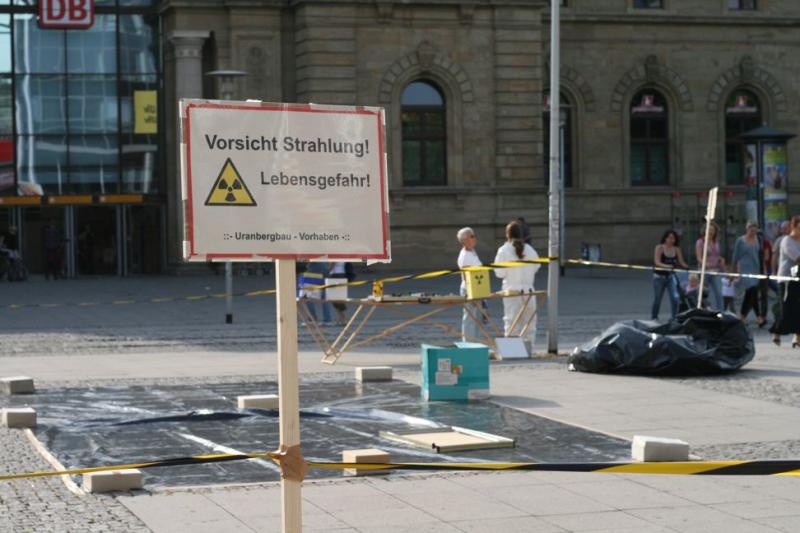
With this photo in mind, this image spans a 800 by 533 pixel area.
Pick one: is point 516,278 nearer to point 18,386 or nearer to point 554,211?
point 554,211

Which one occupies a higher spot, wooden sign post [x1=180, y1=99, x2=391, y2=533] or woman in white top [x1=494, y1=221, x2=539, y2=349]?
wooden sign post [x1=180, y1=99, x2=391, y2=533]

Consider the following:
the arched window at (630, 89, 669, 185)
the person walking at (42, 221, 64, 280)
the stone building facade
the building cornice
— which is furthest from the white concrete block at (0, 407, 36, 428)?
the arched window at (630, 89, 669, 185)

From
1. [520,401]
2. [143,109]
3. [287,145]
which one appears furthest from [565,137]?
[287,145]

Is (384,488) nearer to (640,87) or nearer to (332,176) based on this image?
(332,176)

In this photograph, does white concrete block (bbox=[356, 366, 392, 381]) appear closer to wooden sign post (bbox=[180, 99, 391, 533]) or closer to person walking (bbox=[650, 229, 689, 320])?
person walking (bbox=[650, 229, 689, 320])

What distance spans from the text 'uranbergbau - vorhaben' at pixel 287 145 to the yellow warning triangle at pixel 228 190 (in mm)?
88

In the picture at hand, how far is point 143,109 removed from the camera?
46.5m

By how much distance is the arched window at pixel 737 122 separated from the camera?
5103cm

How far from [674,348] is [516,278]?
3.84m

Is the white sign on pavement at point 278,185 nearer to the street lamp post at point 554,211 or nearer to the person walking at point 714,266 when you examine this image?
the street lamp post at point 554,211

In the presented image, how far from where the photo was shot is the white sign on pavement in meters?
7.15

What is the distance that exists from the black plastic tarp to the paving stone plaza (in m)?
0.31

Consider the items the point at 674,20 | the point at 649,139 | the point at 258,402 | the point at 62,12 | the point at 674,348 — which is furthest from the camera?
the point at 649,139

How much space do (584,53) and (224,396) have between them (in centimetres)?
3484
